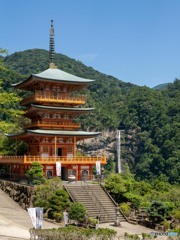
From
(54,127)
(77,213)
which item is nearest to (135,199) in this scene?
(77,213)

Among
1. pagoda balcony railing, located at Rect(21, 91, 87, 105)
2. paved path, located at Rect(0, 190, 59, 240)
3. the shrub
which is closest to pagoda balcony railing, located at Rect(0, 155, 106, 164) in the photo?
paved path, located at Rect(0, 190, 59, 240)

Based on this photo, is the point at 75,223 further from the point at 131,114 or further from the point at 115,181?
the point at 131,114

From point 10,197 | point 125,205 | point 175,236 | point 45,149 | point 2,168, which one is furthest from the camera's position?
point 2,168

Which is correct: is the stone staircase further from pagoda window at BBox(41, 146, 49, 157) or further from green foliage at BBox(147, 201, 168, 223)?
pagoda window at BBox(41, 146, 49, 157)

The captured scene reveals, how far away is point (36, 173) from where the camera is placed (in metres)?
36.3

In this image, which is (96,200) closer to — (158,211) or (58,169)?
(158,211)

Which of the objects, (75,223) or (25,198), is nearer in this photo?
(75,223)

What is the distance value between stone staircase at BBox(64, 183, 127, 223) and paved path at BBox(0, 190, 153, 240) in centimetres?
106

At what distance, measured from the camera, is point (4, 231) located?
2395 centimetres

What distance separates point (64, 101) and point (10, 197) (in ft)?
36.0

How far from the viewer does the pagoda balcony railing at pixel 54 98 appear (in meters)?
41.2

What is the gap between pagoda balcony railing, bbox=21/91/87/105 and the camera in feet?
135

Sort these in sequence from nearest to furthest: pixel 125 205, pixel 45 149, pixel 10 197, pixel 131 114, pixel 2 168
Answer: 1. pixel 125 205
2. pixel 10 197
3. pixel 45 149
4. pixel 2 168
5. pixel 131 114

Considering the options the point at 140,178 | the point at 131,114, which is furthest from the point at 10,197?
the point at 131,114
